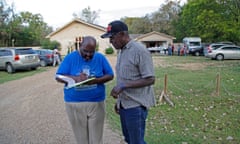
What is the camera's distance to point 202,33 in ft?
114

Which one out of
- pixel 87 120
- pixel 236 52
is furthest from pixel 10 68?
pixel 236 52

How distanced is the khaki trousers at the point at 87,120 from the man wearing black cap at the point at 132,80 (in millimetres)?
451

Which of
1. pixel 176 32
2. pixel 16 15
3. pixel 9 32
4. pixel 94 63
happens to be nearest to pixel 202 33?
pixel 176 32

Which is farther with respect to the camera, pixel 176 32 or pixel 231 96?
pixel 176 32

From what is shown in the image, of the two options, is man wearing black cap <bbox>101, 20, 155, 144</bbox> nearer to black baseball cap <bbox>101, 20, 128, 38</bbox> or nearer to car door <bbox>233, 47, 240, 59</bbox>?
black baseball cap <bbox>101, 20, 128, 38</bbox>

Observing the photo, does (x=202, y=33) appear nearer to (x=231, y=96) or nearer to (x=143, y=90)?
(x=231, y=96)

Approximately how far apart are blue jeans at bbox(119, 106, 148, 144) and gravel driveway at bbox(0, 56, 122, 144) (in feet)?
5.26

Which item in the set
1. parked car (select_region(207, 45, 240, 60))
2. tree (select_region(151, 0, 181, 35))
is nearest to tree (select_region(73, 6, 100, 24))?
tree (select_region(151, 0, 181, 35))

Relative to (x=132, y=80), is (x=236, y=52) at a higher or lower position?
higher

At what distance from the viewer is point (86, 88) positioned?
338 centimetres

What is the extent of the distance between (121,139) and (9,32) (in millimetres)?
39332

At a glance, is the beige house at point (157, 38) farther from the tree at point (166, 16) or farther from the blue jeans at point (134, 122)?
the blue jeans at point (134, 122)

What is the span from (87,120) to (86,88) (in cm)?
44

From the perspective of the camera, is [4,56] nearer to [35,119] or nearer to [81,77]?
[35,119]
